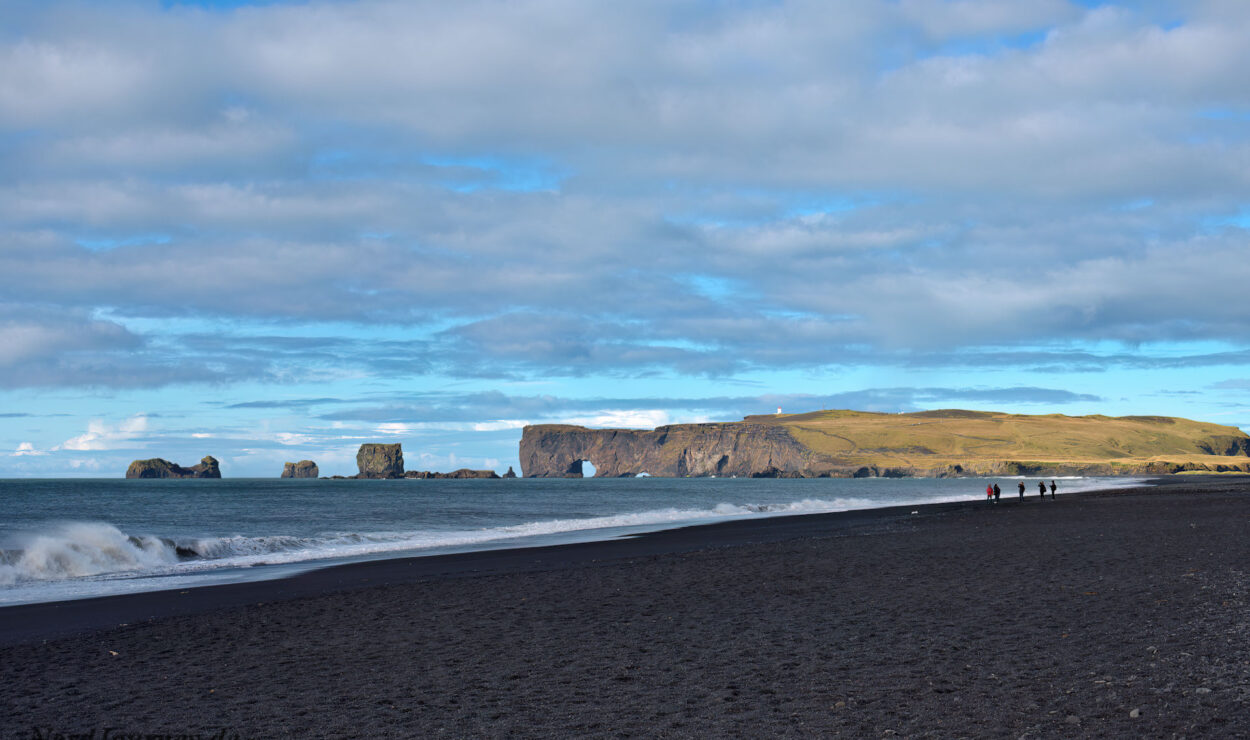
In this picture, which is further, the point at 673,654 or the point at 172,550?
the point at 172,550

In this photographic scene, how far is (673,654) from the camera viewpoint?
1050cm

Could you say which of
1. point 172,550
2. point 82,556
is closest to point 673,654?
point 82,556

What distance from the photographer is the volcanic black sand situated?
7625mm

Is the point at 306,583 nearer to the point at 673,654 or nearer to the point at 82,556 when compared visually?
the point at 82,556

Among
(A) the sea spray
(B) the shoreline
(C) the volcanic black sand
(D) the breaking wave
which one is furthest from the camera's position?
(D) the breaking wave

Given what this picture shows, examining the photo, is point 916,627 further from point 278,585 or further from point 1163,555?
point 278,585

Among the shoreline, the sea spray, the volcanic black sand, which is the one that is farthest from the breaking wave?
the volcanic black sand

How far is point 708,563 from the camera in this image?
21.6 m

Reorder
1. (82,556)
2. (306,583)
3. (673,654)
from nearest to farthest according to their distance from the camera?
(673,654), (306,583), (82,556)

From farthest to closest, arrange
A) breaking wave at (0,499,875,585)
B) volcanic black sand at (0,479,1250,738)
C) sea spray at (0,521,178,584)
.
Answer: breaking wave at (0,499,875,585) < sea spray at (0,521,178,584) < volcanic black sand at (0,479,1250,738)

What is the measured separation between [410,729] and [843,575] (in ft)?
40.6

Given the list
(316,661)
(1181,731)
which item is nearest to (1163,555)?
→ (1181,731)

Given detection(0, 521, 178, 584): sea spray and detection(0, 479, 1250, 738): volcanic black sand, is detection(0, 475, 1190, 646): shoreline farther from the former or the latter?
detection(0, 521, 178, 584): sea spray

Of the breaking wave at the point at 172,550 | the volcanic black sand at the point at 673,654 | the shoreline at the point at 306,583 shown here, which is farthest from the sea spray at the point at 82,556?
the volcanic black sand at the point at 673,654
